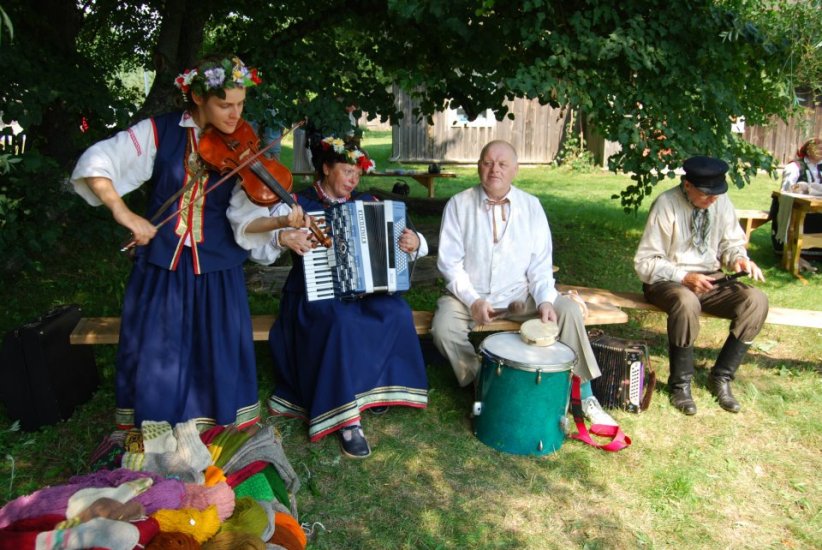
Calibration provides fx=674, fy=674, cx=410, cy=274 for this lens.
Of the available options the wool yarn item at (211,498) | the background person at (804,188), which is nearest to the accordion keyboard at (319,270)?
the wool yarn item at (211,498)

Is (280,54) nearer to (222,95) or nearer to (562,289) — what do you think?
(222,95)

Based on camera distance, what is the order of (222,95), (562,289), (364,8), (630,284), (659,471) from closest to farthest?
(222,95) < (659,471) < (562,289) < (364,8) < (630,284)

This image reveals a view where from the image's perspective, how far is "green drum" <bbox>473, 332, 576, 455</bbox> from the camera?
3.31m

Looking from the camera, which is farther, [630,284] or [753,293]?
[630,284]

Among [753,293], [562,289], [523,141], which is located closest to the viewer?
[753,293]

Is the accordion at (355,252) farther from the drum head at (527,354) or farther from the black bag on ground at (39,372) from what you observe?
the black bag on ground at (39,372)

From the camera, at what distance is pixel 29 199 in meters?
5.05

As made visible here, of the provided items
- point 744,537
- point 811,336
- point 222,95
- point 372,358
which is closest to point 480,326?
point 372,358

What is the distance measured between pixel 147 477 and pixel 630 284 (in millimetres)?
5341

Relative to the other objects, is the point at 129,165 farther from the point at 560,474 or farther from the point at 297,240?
the point at 560,474

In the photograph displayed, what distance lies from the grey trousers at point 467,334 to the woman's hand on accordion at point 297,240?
938mm

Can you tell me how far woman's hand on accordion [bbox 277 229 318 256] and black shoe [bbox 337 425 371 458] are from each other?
950 mm

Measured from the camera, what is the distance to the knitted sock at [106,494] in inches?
82.5

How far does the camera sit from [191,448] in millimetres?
2617
